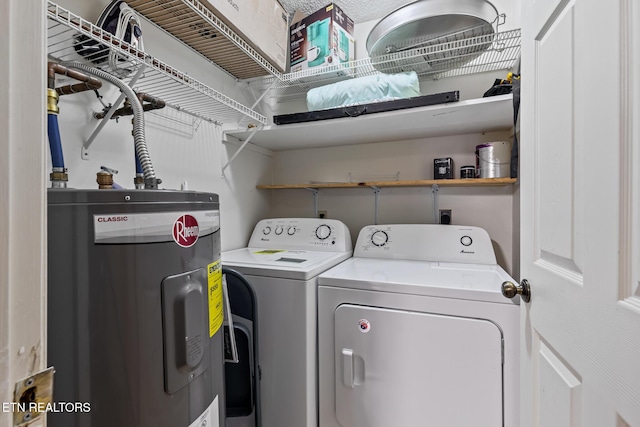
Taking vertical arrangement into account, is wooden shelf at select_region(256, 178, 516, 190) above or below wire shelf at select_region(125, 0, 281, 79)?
below

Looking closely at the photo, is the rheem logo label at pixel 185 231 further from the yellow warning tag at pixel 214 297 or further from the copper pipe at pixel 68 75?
the copper pipe at pixel 68 75

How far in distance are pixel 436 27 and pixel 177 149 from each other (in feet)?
4.73

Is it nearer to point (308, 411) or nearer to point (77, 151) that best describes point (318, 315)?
point (308, 411)

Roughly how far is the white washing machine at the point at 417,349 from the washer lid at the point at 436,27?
1.15 m

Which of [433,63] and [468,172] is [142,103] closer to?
[433,63]

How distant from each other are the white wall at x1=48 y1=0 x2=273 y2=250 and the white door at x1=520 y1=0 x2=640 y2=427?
4.82ft

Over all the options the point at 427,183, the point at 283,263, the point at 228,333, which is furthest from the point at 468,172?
the point at 228,333

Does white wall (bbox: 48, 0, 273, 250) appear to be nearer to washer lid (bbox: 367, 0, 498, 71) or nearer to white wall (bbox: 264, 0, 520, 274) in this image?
white wall (bbox: 264, 0, 520, 274)

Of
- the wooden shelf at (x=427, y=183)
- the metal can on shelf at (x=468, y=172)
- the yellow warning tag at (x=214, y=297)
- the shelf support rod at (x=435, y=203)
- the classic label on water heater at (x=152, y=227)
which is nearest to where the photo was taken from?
the classic label on water heater at (x=152, y=227)

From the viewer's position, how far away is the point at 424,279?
47.9 inches

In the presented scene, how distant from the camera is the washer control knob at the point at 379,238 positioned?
1799 mm

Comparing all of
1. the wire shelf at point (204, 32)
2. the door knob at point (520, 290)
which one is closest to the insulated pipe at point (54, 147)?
the wire shelf at point (204, 32)

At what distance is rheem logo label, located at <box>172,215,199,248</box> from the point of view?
68 centimetres

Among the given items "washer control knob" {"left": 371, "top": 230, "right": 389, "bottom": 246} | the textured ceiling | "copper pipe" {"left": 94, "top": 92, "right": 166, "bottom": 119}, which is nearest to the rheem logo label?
"copper pipe" {"left": 94, "top": 92, "right": 166, "bottom": 119}
